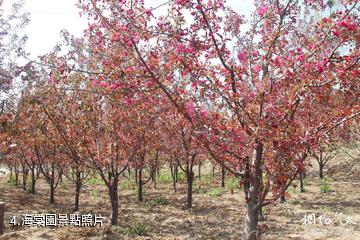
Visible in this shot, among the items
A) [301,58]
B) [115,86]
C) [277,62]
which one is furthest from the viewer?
[115,86]

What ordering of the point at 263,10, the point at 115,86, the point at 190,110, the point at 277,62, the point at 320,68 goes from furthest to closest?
the point at 263,10 → the point at 115,86 → the point at 190,110 → the point at 277,62 → the point at 320,68

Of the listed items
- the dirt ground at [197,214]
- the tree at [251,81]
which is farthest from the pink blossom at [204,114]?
the dirt ground at [197,214]

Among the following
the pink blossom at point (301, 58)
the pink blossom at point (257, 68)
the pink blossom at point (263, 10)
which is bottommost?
the pink blossom at point (301, 58)

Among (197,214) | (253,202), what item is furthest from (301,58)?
(197,214)

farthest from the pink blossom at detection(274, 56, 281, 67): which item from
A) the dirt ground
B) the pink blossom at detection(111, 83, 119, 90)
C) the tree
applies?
the dirt ground

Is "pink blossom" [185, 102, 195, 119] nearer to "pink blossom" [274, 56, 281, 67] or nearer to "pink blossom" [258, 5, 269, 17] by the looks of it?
"pink blossom" [274, 56, 281, 67]

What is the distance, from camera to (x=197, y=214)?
14.9 m

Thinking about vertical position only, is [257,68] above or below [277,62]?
above

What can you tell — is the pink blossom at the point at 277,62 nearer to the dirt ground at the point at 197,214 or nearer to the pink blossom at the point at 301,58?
the pink blossom at the point at 301,58

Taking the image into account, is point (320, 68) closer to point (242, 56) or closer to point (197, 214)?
point (242, 56)

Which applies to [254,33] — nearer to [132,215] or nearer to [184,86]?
[184,86]

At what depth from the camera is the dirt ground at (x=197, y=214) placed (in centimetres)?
1155

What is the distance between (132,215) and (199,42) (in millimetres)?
11333

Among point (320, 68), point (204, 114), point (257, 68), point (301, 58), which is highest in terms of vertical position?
point (257, 68)
